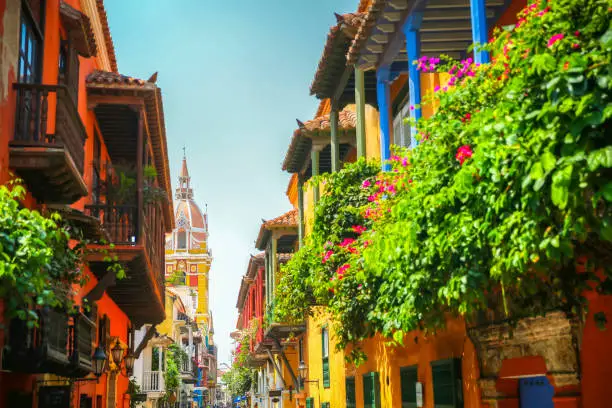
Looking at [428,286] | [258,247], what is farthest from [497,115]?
[258,247]

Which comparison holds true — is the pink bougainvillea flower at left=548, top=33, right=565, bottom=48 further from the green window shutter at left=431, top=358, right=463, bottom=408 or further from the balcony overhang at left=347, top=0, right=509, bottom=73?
the green window shutter at left=431, top=358, right=463, bottom=408

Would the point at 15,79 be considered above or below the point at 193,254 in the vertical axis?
below

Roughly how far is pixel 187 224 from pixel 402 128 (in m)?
93.6

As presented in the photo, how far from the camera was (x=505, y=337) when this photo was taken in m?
9.41

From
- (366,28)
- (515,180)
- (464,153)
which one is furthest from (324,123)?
(515,180)

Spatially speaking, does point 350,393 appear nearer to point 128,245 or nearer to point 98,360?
point 128,245

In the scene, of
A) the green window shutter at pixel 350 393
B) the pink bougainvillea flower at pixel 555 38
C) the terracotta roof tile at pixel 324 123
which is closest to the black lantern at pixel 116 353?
the green window shutter at pixel 350 393

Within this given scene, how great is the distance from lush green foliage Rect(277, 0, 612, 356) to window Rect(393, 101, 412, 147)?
226 inches

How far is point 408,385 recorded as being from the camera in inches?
539

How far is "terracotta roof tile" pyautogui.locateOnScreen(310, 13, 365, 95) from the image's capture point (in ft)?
49.9

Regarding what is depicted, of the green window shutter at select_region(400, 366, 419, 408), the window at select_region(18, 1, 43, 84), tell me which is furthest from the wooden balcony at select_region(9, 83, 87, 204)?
the green window shutter at select_region(400, 366, 419, 408)

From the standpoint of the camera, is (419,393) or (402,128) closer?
(419,393)

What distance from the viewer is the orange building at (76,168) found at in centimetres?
915

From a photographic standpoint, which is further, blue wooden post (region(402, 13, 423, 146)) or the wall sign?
the wall sign
